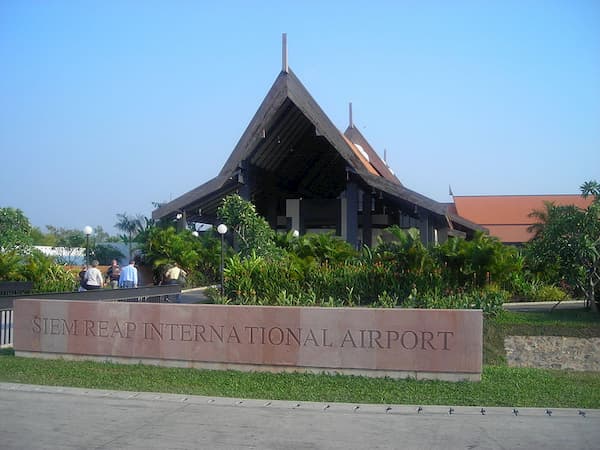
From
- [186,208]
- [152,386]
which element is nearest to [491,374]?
[152,386]

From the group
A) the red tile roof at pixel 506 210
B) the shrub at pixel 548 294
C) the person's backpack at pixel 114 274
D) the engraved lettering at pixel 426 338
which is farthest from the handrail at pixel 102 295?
the red tile roof at pixel 506 210

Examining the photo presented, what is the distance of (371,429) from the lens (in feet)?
24.3

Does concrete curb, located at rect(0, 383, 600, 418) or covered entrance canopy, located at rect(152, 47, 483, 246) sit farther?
covered entrance canopy, located at rect(152, 47, 483, 246)

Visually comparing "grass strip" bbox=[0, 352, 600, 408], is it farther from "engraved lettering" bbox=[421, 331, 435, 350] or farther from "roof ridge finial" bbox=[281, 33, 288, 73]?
"roof ridge finial" bbox=[281, 33, 288, 73]

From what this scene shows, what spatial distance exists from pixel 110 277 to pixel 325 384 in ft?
52.4

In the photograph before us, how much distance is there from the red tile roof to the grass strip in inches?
1540

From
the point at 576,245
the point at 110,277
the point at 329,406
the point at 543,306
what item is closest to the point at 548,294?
the point at 543,306

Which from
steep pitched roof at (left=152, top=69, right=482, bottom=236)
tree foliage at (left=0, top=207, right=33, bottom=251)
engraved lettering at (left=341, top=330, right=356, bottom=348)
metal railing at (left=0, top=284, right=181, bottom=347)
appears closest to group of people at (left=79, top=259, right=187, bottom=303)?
metal railing at (left=0, top=284, right=181, bottom=347)

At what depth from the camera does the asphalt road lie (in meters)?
6.84

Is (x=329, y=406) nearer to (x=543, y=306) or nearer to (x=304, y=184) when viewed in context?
(x=543, y=306)

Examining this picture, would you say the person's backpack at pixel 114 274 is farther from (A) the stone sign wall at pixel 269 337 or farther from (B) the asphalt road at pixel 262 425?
(B) the asphalt road at pixel 262 425

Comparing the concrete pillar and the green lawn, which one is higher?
the concrete pillar

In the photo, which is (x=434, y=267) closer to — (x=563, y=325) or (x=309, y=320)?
(x=563, y=325)

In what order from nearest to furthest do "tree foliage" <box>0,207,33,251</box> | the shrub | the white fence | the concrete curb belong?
the concrete curb, the white fence, the shrub, "tree foliage" <box>0,207,33,251</box>
